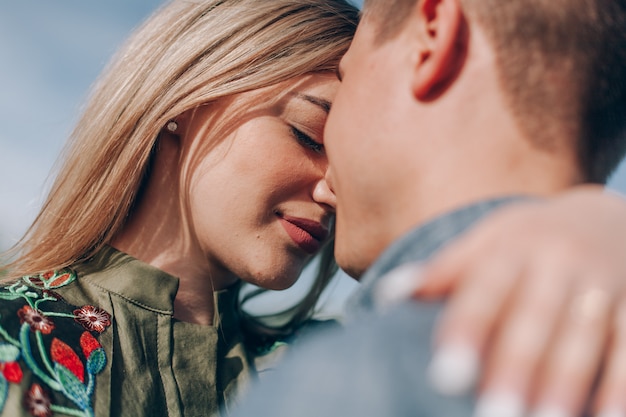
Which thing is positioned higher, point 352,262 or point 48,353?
point 352,262

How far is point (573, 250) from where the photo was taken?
65cm

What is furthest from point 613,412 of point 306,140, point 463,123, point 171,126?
point 171,126

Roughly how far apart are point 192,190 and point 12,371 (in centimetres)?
76

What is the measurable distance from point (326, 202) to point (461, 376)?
1527 millimetres

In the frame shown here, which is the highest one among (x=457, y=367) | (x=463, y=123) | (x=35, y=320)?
(x=463, y=123)

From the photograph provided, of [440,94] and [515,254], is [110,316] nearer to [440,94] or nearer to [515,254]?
[440,94]

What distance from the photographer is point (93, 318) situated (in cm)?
181

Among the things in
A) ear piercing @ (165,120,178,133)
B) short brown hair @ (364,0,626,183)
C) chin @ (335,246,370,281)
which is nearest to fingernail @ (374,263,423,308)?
short brown hair @ (364,0,626,183)

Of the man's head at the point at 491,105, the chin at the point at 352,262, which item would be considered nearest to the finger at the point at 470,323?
the man's head at the point at 491,105

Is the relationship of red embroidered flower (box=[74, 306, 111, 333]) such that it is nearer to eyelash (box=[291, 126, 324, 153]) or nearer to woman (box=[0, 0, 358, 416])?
woman (box=[0, 0, 358, 416])

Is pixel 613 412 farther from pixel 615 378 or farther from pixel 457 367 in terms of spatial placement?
pixel 457 367

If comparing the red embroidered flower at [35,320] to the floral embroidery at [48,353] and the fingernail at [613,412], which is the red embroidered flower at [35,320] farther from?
the fingernail at [613,412]

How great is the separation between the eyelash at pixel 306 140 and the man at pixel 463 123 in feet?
2.81

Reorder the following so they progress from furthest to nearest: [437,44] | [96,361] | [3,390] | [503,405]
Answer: [96,361] → [3,390] → [437,44] → [503,405]
